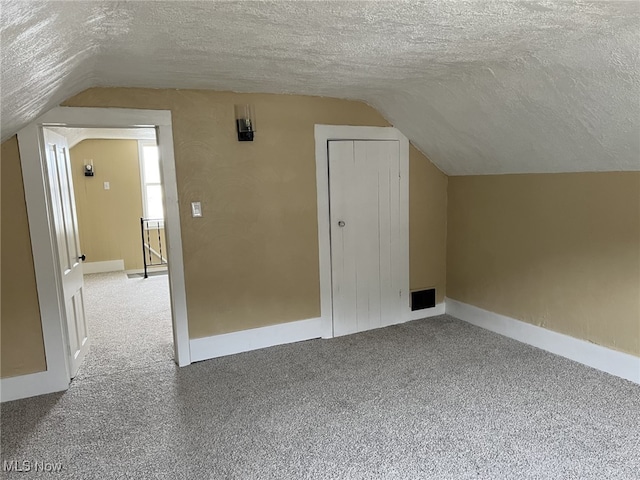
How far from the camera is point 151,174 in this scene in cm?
720

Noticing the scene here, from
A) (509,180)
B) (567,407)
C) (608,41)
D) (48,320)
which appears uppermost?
(608,41)

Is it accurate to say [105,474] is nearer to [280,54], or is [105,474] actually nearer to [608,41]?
[280,54]

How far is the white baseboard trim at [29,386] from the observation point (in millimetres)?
2742

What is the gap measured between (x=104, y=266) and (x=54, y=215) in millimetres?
4405

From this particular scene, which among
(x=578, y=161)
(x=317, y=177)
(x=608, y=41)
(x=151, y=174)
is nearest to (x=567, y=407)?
(x=578, y=161)

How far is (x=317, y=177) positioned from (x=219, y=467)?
227 centimetres

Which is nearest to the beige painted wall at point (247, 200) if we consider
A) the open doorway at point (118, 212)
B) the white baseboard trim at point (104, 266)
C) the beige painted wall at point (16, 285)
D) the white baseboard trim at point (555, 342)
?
the beige painted wall at point (16, 285)

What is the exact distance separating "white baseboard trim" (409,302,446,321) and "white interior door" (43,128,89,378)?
288 cm

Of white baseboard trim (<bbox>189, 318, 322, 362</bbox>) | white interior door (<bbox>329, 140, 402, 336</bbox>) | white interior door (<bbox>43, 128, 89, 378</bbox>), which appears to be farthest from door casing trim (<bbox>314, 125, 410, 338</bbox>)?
white interior door (<bbox>43, 128, 89, 378</bbox>)

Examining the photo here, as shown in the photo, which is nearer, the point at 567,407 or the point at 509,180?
the point at 567,407

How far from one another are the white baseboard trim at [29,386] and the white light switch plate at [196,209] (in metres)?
1.45

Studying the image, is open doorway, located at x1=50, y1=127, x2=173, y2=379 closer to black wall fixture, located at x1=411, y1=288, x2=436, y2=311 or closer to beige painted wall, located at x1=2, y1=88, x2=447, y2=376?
beige painted wall, located at x1=2, y1=88, x2=447, y2=376

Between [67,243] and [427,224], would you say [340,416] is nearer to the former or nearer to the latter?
[427,224]

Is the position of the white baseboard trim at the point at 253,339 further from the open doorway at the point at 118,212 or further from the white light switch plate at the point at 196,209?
the open doorway at the point at 118,212
